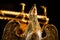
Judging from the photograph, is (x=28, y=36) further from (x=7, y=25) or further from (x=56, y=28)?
(x=56, y=28)

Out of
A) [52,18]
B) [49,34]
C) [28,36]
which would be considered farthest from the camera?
[52,18]

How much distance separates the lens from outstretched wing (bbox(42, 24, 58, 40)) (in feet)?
5.98

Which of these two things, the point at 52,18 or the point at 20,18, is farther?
the point at 52,18

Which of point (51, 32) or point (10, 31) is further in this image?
point (51, 32)

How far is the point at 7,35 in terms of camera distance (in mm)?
1717

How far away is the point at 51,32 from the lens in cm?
184

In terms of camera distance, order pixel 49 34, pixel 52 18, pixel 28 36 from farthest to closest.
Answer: pixel 52 18 → pixel 49 34 → pixel 28 36

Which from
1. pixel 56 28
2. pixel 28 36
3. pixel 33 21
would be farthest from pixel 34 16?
pixel 56 28

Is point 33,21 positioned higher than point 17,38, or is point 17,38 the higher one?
point 33,21

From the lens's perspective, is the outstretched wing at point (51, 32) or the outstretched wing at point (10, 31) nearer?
the outstretched wing at point (10, 31)

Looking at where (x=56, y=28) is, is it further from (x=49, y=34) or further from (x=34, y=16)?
(x=34, y=16)

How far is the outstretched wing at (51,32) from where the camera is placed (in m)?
1.82

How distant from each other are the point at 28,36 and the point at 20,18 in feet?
0.66

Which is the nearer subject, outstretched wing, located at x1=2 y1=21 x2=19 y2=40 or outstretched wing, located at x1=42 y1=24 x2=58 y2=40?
outstretched wing, located at x1=2 y1=21 x2=19 y2=40
